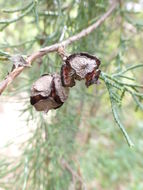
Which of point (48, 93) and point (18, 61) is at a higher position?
point (18, 61)

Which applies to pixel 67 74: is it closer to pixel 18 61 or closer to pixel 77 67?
pixel 77 67

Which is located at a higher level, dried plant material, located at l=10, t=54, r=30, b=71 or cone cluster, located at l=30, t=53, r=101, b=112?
dried plant material, located at l=10, t=54, r=30, b=71

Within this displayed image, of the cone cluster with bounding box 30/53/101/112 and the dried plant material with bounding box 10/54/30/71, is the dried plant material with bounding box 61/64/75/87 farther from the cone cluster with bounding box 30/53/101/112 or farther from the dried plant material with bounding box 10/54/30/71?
the dried plant material with bounding box 10/54/30/71

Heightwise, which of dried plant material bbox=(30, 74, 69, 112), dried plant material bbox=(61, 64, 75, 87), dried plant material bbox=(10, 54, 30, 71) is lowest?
dried plant material bbox=(30, 74, 69, 112)

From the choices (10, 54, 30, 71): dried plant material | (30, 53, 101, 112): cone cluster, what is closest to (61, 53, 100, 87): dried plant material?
(30, 53, 101, 112): cone cluster

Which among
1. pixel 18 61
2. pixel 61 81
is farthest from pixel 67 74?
pixel 18 61

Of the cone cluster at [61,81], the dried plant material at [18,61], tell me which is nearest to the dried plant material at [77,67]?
the cone cluster at [61,81]

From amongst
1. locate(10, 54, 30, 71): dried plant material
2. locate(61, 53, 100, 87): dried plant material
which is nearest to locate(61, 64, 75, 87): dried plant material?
locate(61, 53, 100, 87): dried plant material

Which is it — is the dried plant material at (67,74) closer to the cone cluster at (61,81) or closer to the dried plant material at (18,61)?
the cone cluster at (61,81)
